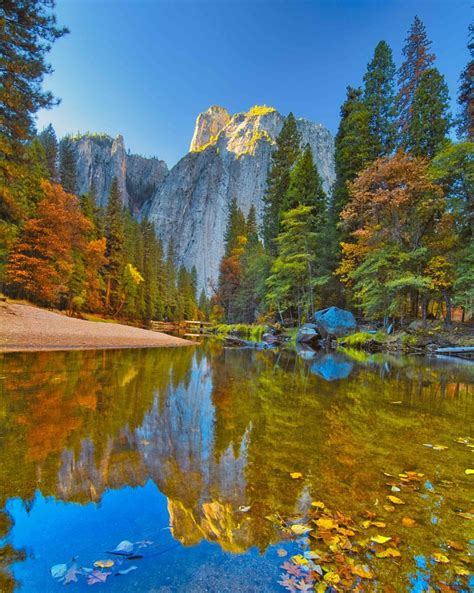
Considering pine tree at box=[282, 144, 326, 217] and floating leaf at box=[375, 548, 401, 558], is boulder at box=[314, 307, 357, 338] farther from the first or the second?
floating leaf at box=[375, 548, 401, 558]

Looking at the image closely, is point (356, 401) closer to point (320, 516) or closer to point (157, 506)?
point (320, 516)

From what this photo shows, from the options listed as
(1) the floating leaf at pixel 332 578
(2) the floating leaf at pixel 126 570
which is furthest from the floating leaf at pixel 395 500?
(2) the floating leaf at pixel 126 570

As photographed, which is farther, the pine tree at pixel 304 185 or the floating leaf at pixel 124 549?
the pine tree at pixel 304 185

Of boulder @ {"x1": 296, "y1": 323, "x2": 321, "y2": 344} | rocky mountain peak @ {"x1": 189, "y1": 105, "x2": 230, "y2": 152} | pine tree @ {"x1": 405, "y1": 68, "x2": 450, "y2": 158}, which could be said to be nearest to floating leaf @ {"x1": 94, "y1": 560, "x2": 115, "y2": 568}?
boulder @ {"x1": 296, "y1": 323, "x2": 321, "y2": 344}

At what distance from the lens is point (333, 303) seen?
83.1 ft

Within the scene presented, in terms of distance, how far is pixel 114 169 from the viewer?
118 meters

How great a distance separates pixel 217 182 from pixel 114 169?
149ft

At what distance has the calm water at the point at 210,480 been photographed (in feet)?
5.39

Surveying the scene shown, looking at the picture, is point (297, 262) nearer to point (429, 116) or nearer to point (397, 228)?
point (397, 228)

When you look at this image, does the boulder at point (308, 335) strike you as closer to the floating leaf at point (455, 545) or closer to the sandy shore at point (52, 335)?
the sandy shore at point (52, 335)

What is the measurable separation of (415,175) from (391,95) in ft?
33.1

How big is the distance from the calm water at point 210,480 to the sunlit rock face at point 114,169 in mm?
115368

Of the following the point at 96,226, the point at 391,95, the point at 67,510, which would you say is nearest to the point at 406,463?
the point at 67,510

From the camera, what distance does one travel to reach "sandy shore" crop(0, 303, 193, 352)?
11.9 metres
